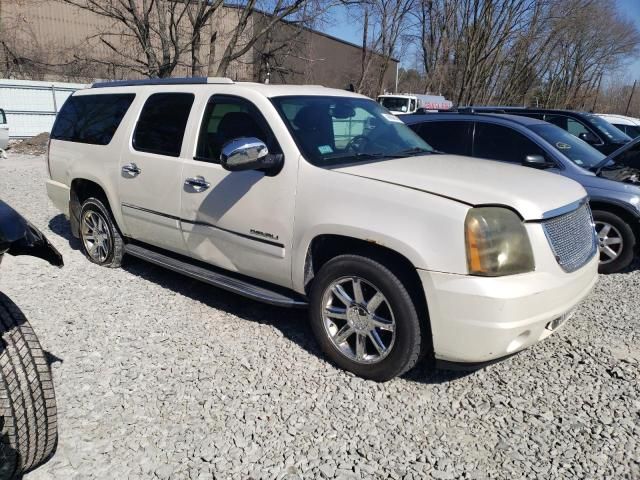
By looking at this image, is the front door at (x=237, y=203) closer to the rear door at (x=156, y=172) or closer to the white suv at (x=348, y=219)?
the white suv at (x=348, y=219)

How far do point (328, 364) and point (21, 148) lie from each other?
53.2ft

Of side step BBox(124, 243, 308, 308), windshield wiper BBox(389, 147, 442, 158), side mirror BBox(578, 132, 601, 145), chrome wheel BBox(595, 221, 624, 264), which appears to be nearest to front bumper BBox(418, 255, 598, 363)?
side step BBox(124, 243, 308, 308)

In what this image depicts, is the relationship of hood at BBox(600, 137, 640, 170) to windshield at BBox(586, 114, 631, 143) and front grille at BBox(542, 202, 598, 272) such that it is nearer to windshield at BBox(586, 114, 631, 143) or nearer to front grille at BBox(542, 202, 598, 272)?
front grille at BBox(542, 202, 598, 272)

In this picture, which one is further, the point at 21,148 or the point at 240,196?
the point at 21,148

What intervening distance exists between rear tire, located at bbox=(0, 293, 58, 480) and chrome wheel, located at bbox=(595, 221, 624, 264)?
5.44 m

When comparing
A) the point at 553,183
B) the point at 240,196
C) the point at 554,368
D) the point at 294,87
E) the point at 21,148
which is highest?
the point at 294,87

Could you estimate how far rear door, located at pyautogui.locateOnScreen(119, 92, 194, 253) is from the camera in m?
4.33

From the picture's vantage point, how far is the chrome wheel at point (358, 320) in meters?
3.23

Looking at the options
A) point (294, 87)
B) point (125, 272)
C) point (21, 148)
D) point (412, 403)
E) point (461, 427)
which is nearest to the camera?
point (461, 427)

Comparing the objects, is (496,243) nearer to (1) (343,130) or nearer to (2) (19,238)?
(1) (343,130)

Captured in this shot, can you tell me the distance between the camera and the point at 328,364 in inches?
141

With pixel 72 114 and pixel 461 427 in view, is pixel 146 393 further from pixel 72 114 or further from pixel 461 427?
pixel 72 114

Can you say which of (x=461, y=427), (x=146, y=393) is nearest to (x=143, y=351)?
(x=146, y=393)

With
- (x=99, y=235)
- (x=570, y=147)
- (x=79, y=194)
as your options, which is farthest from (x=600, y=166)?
(x=79, y=194)
